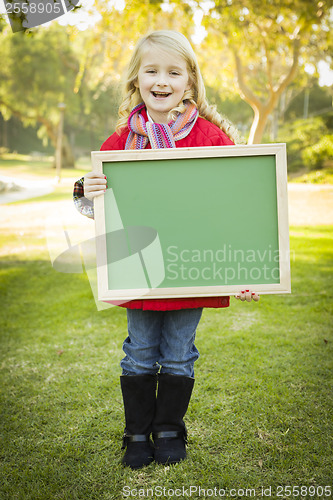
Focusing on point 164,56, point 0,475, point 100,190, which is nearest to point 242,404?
point 0,475

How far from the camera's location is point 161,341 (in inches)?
88.6

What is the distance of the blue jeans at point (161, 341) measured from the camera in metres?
2.15

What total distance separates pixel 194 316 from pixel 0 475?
120 centimetres

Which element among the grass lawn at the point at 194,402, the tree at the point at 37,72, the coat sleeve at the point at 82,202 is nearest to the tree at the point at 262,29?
the grass lawn at the point at 194,402

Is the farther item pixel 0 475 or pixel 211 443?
pixel 211 443

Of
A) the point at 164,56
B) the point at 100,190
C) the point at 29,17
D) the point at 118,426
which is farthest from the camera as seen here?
the point at 29,17

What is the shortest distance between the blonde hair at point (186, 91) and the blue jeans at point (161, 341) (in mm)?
912

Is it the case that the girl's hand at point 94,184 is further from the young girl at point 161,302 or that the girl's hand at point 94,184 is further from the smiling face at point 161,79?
the smiling face at point 161,79

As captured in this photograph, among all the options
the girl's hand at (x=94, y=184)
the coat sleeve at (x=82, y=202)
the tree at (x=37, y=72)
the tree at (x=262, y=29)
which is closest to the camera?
the girl's hand at (x=94, y=184)

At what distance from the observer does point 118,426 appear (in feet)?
8.28

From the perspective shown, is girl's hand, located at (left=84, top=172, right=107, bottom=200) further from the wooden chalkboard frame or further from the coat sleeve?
the coat sleeve

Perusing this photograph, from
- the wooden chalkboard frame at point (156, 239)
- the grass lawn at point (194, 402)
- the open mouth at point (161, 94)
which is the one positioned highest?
the open mouth at point (161, 94)

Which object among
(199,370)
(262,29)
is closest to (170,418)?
(199,370)

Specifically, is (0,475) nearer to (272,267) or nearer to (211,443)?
(211,443)
